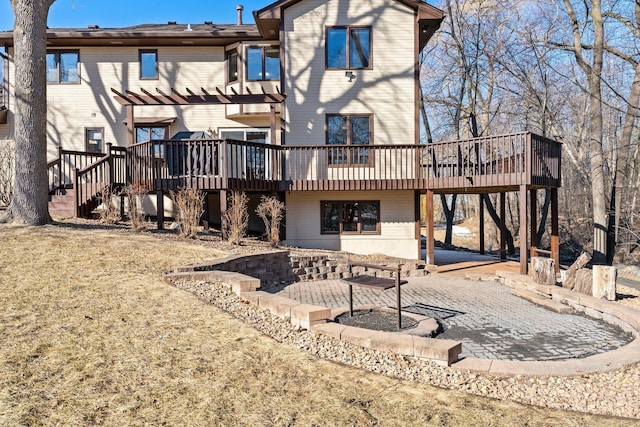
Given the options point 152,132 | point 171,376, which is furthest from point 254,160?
point 171,376

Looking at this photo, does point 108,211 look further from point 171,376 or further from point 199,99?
point 171,376

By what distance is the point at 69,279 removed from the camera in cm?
665

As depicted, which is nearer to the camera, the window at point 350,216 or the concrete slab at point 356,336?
the concrete slab at point 356,336

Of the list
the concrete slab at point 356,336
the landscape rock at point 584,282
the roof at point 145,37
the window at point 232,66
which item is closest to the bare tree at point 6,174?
the roof at point 145,37

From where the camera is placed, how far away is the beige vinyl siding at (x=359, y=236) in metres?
15.0

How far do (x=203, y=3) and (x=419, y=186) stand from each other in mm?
20817

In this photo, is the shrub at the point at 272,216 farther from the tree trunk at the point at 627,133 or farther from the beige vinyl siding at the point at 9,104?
the tree trunk at the point at 627,133

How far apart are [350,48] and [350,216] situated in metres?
5.87

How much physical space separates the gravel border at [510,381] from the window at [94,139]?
14.8 m

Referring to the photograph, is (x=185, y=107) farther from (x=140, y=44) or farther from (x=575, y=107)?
(x=575, y=107)

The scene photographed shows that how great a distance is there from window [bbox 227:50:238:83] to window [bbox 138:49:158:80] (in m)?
2.89

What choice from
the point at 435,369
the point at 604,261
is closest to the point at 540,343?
the point at 435,369

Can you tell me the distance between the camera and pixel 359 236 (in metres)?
15.0

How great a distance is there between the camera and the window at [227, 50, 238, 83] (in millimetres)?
16719
